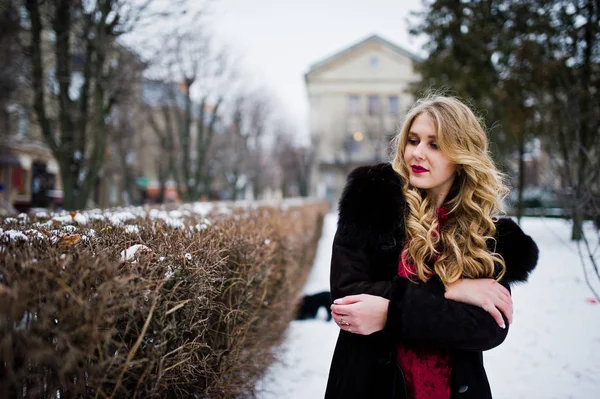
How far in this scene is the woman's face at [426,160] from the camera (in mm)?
1756

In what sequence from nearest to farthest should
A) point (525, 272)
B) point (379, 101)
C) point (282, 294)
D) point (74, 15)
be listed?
point (525, 272) → point (282, 294) → point (74, 15) → point (379, 101)

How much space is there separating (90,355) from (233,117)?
85.5 ft

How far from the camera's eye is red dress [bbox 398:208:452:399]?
163cm

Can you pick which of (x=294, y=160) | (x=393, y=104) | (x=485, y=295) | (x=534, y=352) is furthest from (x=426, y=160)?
(x=393, y=104)

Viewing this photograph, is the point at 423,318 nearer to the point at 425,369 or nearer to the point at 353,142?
the point at 425,369

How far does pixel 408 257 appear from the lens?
168cm

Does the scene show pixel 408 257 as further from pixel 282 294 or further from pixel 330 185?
pixel 330 185

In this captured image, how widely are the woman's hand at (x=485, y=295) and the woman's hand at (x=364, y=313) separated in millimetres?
276

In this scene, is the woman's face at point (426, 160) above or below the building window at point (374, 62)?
below

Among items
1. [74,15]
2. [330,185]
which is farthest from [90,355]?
[330,185]

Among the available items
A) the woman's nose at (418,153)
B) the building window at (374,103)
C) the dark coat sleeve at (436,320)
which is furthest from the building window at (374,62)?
the dark coat sleeve at (436,320)

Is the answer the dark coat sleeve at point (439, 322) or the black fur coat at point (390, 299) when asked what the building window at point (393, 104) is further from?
the dark coat sleeve at point (439, 322)

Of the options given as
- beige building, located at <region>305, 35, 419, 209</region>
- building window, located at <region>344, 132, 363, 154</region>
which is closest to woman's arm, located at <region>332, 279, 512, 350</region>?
building window, located at <region>344, 132, 363, 154</region>

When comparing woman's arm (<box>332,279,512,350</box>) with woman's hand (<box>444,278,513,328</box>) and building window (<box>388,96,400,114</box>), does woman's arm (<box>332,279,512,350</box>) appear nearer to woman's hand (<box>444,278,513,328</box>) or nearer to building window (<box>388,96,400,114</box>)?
woman's hand (<box>444,278,513,328</box>)
